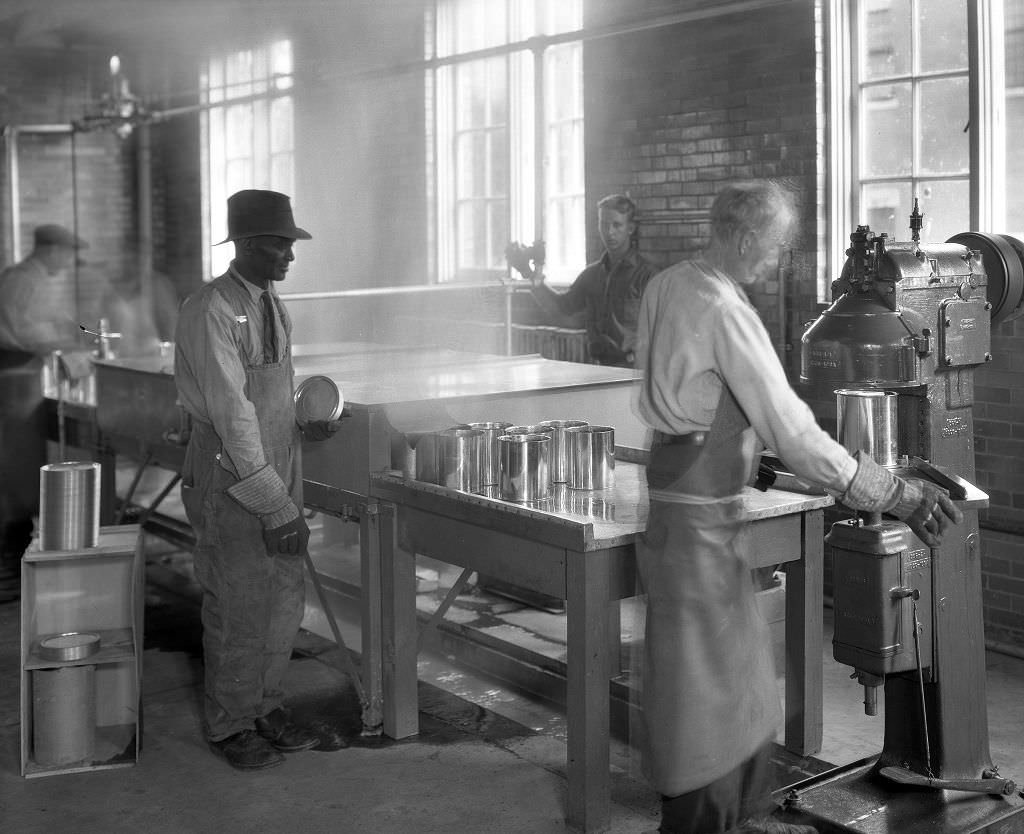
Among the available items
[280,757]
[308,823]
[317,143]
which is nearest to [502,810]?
[308,823]

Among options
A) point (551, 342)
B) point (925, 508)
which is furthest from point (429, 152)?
point (925, 508)

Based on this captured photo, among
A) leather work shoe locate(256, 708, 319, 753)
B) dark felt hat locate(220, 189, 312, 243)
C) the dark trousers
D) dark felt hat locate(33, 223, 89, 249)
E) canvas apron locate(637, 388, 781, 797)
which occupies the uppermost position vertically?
dark felt hat locate(33, 223, 89, 249)

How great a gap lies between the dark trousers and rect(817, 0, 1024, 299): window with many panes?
2.71 metres

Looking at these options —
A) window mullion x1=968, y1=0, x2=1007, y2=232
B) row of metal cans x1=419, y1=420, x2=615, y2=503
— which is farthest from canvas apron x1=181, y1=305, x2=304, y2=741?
window mullion x1=968, y1=0, x2=1007, y2=232

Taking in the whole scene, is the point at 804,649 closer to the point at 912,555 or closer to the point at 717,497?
the point at 912,555

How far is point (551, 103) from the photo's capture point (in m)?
7.38

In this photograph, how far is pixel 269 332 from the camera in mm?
3812

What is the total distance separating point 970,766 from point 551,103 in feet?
16.7

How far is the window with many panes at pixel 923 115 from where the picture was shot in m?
4.85

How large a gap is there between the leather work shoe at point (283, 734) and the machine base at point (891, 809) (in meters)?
1.52

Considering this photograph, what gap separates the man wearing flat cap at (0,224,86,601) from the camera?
600 cm

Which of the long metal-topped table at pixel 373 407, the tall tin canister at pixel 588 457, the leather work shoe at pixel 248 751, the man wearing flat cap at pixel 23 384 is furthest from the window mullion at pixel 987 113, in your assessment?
the man wearing flat cap at pixel 23 384

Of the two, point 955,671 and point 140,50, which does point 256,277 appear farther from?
point 140,50

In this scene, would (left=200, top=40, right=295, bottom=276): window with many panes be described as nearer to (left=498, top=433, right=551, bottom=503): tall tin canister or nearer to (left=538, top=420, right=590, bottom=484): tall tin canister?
(left=538, top=420, right=590, bottom=484): tall tin canister
